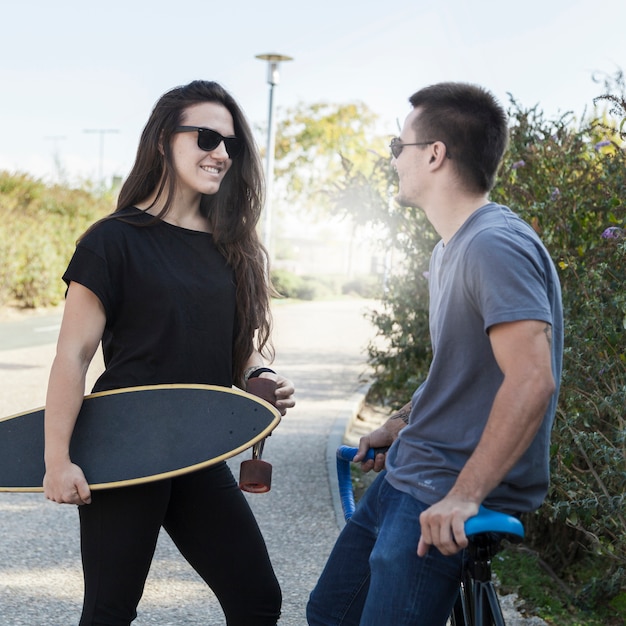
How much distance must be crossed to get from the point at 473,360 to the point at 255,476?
0.98m

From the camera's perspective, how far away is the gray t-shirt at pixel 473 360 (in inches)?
75.3

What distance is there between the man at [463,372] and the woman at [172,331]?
612mm

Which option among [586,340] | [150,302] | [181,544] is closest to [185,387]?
[150,302]

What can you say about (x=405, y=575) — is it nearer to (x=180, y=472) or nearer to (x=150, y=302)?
(x=180, y=472)

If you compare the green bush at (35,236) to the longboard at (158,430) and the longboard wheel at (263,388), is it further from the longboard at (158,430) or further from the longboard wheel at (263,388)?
the longboard at (158,430)

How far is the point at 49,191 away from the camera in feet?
70.2

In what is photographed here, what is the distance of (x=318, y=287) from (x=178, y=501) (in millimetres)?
30523

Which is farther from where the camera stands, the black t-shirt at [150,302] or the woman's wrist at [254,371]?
the woman's wrist at [254,371]

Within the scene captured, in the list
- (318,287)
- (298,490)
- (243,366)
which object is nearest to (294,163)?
(318,287)

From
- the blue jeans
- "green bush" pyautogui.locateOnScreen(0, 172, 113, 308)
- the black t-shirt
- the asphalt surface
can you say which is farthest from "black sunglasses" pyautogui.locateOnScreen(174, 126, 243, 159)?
"green bush" pyautogui.locateOnScreen(0, 172, 113, 308)

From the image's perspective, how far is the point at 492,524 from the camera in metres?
1.87

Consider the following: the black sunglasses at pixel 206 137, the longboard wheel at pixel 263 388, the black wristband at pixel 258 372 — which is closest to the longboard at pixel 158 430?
the longboard wheel at pixel 263 388

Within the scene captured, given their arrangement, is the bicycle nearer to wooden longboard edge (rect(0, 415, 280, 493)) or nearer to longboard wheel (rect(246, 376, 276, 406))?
wooden longboard edge (rect(0, 415, 280, 493))

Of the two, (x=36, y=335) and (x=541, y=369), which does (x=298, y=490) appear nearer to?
(x=541, y=369)
